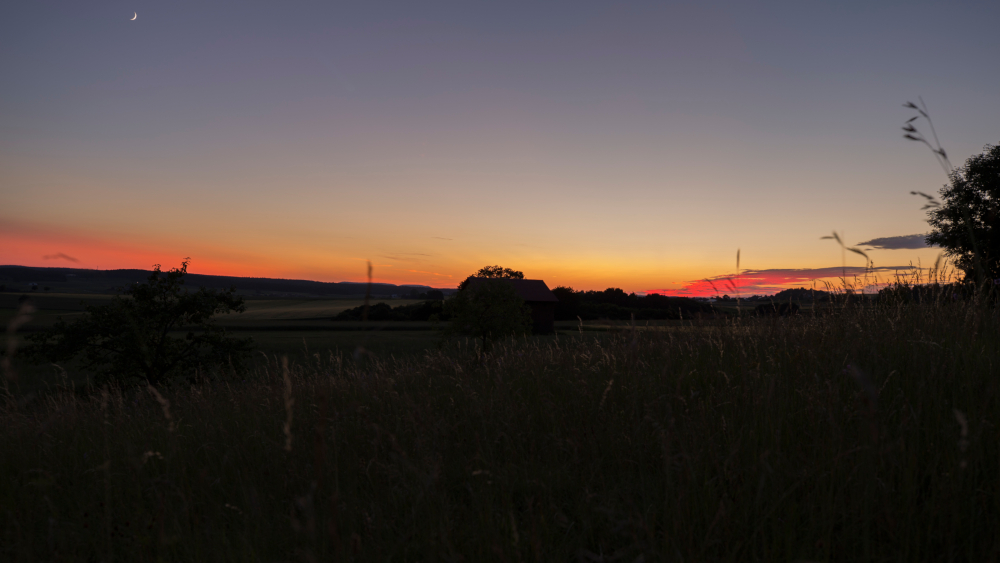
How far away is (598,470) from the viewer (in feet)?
10.4

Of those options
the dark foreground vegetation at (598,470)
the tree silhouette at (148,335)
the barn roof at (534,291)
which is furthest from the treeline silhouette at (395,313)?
the dark foreground vegetation at (598,470)

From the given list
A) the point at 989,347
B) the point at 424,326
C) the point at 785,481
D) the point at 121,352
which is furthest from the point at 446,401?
the point at 424,326

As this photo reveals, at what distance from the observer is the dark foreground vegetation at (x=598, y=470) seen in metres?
2.31

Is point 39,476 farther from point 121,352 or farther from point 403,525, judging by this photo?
point 121,352

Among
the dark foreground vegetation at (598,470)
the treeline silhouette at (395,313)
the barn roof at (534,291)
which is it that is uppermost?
the barn roof at (534,291)

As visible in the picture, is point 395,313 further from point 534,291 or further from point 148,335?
point 148,335

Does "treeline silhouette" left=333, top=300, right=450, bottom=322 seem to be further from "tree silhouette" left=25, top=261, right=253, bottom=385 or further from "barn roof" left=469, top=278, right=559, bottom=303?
"tree silhouette" left=25, top=261, right=253, bottom=385

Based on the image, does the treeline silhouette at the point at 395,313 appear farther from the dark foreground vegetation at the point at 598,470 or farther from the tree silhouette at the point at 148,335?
the dark foreground vegetation at the point at 598,470

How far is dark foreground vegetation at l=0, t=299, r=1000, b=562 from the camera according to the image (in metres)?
2.31

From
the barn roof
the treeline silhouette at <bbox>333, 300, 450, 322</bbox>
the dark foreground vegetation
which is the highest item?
the barn roof

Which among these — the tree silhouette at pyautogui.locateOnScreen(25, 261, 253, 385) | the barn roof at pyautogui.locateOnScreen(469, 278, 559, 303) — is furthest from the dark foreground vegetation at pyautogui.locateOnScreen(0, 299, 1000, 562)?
the barn roof at pyautogui.locateOnScreen(469, 278, 559, 303)

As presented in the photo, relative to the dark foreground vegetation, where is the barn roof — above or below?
above

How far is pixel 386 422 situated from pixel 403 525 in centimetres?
150

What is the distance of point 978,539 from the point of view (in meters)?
2.27
